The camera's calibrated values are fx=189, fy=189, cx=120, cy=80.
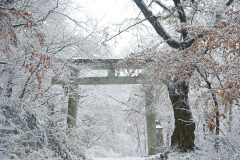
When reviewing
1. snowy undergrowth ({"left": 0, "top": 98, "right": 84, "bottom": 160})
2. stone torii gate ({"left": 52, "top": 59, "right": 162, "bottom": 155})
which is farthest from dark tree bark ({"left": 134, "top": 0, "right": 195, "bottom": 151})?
snowy undergrowth ({"left": 0, "top": 98, "right": 84, "bottom": 160})

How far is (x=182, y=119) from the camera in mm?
5699

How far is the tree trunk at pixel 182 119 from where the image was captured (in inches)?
222

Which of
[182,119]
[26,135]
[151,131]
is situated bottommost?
[151,131]

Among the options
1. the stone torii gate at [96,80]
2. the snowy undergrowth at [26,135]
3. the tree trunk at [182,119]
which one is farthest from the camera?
the stone torii gate at [96,80]

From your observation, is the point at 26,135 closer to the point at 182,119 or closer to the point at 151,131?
the point at 182,119

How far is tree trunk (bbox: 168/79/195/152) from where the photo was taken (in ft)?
18.5

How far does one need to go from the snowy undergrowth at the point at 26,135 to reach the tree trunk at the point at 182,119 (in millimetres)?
3280

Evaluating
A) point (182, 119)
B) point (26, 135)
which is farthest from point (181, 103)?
point (26, 135)

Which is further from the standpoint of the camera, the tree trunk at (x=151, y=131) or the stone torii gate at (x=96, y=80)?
the tree trunk at (x=151, y=131)

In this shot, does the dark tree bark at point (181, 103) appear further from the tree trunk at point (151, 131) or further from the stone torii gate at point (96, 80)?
the tree trunk at point (151, 131)

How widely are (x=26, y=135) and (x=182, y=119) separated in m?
Answer: 4.22

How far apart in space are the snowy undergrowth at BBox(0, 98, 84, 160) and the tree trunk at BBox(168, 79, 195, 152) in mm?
3280

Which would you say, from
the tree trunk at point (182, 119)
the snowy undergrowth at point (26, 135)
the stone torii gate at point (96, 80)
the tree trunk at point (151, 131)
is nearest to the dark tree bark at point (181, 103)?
the tree trunk at point (182, 119)

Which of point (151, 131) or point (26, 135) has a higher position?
point (26, 135)
